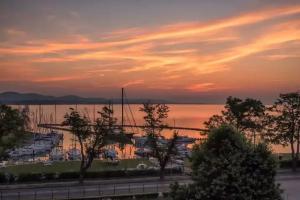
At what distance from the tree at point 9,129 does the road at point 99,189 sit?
16301mm

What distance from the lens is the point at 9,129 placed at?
70.7 feet

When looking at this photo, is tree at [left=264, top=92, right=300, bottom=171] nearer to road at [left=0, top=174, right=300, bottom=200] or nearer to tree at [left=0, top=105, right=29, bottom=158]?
road at [left=0, top=174, right=300, bottom=200]

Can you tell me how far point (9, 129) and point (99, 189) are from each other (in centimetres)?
1959

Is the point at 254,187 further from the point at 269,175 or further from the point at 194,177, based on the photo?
the point at 194,177

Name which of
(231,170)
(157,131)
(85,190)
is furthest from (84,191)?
(231,170)

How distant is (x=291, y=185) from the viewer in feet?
142

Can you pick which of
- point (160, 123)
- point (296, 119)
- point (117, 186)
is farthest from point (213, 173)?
point (296, 119)

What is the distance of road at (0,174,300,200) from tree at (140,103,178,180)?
482cm

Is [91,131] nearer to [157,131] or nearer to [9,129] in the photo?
[157,131]

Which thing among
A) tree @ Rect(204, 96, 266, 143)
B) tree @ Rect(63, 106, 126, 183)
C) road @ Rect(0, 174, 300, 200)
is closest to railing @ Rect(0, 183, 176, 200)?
road @ Rect(0, 174, 300, 200)

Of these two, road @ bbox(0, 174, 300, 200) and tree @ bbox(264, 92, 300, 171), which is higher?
tree @ bbox(264, 92, 300, 171)

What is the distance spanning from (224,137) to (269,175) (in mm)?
2175

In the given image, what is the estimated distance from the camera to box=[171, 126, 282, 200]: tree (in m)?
15.2

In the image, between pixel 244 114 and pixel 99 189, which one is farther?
pixel 244 114
